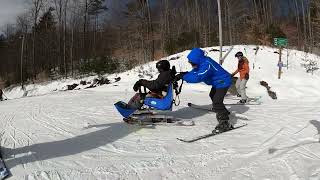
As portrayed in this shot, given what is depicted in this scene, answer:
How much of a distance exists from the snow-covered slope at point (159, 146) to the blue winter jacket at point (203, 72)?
1025 millimetres

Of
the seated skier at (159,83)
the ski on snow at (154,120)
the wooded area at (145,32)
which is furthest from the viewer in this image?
the wooded area at (145,32)

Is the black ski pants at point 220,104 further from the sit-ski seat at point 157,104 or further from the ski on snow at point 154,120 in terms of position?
the sit-ski seat at point 157,104

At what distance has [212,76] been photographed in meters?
8.25

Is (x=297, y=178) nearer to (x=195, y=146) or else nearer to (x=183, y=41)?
(x=195, y=146)

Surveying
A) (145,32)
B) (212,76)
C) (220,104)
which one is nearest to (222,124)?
(220,104)

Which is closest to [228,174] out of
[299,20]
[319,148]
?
[319,148]

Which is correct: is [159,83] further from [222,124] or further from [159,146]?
[159,146]

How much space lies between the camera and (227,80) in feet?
27.2

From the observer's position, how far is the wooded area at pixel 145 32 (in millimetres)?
→ 32250

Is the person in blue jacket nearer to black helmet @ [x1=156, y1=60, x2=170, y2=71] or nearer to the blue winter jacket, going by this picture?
Result: the blue winter jacket

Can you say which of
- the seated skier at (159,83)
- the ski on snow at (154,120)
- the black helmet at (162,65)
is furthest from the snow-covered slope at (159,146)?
the black helmet at (162,65)

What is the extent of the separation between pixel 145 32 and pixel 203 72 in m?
29.8

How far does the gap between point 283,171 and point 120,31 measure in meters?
42.0

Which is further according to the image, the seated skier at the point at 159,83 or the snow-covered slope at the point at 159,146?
the seated skier at the point at 159,83
